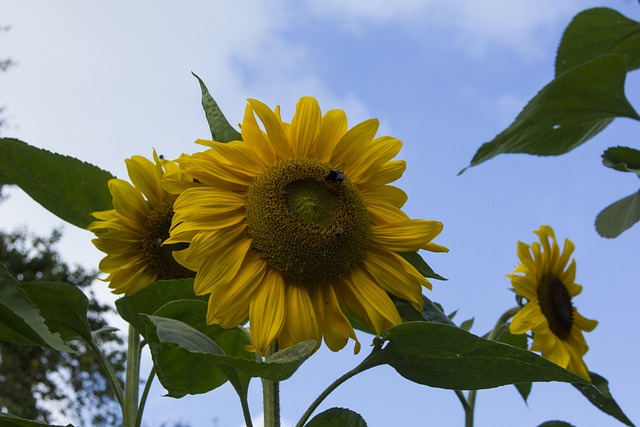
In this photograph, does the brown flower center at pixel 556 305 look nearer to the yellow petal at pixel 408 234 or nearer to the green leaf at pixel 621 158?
the green leaf at pixel 621 158

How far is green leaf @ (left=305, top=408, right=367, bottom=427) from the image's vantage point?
0.75 meters

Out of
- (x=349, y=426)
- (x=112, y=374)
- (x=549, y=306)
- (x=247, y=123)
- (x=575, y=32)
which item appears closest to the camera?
(x=349, y=426)

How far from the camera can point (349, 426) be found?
29.7 inches

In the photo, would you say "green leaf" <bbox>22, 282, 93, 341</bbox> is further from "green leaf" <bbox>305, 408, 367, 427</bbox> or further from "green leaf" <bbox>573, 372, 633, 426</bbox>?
"green leaf" <bbox>573, 372, 633, 426</bbox>

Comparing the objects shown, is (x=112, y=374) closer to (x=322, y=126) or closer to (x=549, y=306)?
(x=322, y=126)

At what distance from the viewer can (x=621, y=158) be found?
4.57 ft

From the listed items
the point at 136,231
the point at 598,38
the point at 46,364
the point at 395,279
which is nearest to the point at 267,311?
the point at 395,279

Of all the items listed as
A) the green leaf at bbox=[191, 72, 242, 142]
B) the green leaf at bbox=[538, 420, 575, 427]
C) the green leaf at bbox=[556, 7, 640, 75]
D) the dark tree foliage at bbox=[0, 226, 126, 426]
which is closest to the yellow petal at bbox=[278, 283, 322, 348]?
the green leaf at bbox=[191, 72, 242, 142]

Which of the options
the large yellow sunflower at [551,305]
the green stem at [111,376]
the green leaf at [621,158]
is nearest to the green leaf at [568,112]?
the green leaf at [621,158]

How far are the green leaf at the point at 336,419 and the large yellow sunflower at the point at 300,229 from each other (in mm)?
77

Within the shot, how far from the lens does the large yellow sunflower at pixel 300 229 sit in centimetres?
81

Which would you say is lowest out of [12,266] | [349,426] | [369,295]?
[349,426]

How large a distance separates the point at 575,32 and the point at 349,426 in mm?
1138

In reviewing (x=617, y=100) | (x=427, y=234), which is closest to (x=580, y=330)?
(x=617, y=100)
